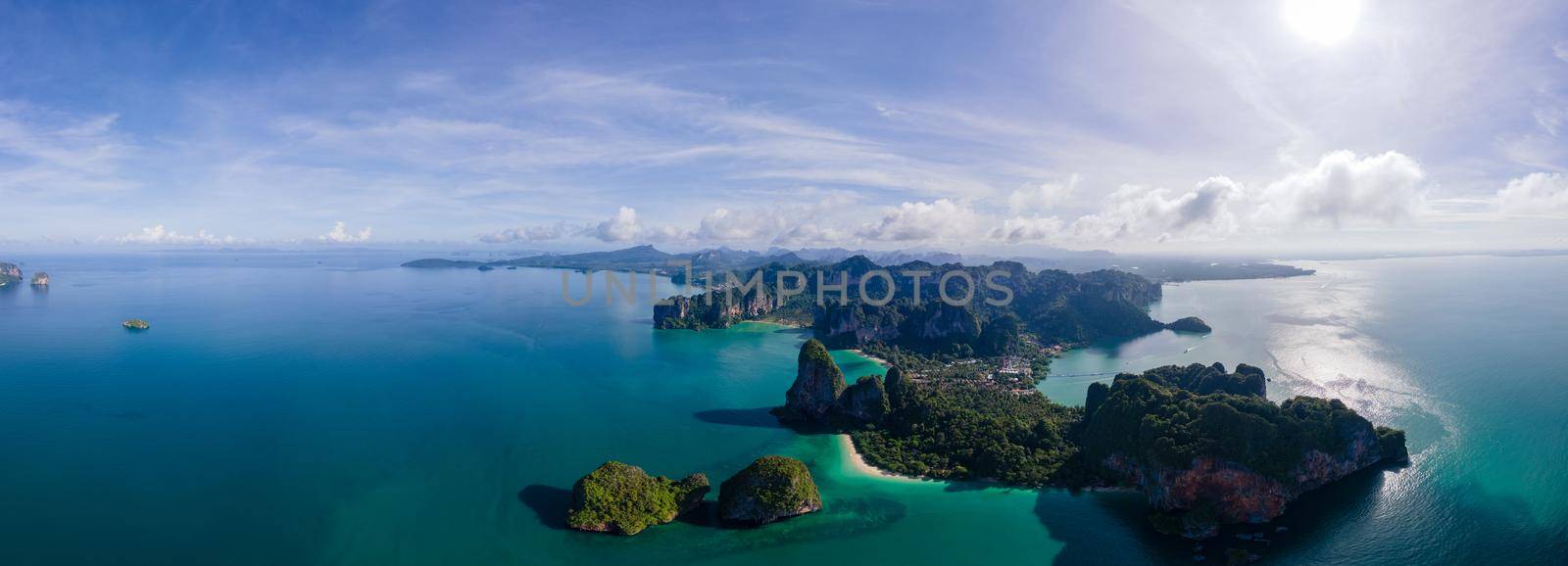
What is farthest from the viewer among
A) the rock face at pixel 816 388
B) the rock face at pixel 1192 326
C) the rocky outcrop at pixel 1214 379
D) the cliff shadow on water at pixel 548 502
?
the rock face at pixel 1192 326

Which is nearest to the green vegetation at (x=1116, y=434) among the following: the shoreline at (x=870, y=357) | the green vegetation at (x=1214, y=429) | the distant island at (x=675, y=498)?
the green vegetation at (x=1214, y=429)

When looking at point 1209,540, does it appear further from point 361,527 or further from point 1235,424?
point 361,527

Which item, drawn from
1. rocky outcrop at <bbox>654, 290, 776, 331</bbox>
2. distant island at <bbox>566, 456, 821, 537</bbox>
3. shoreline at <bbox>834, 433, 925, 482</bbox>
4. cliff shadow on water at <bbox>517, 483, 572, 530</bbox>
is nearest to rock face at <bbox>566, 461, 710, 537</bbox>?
distant island at <bbox>566, 456, 821, 537</bbox>

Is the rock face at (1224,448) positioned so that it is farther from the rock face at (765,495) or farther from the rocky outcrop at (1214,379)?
the rock face at (765,495)

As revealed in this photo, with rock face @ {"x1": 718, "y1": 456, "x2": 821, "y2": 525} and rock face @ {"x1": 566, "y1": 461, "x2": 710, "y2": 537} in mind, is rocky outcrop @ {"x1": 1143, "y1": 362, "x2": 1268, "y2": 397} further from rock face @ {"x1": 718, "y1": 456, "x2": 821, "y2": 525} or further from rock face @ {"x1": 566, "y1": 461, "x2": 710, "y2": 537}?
rock face @ {"x1": 566, "y1": 461, "x2": 710, "y2": 537}

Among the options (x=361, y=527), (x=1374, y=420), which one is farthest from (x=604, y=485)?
(x=1374, y=420)

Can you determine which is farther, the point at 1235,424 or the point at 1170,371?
the point at 1170,371
